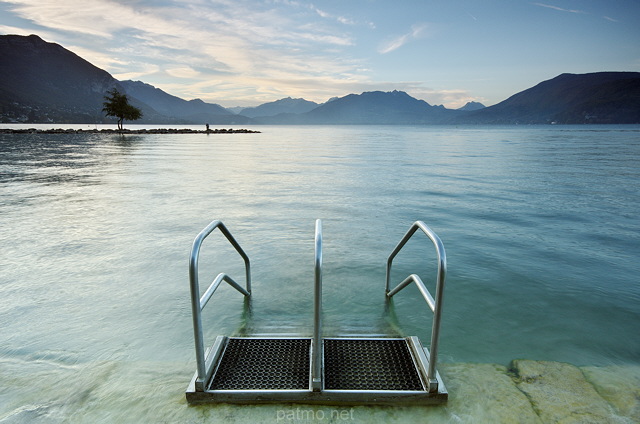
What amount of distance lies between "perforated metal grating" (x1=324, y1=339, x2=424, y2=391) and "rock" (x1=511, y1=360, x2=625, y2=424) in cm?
99

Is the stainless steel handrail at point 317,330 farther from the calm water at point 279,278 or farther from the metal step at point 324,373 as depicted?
the calm water at point 279,278

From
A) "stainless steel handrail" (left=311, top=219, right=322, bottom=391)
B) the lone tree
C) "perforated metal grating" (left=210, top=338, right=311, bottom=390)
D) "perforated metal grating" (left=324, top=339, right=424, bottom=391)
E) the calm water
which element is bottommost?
the calm water

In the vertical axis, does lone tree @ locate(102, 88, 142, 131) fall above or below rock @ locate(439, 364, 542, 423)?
above

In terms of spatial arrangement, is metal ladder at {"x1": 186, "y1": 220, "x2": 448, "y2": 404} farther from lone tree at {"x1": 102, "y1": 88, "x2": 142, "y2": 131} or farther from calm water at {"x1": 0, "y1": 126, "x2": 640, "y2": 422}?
lone tree at {"x1": 102, "y1": 88, "x2": 142, "y2": 131}

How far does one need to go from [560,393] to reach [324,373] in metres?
2.01

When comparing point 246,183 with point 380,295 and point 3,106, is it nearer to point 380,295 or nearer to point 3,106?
point 380,295

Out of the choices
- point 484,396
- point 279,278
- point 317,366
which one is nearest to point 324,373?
point 317,366

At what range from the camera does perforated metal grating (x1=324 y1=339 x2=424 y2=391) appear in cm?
296

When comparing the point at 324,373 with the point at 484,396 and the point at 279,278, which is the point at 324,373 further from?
the point at 279,278

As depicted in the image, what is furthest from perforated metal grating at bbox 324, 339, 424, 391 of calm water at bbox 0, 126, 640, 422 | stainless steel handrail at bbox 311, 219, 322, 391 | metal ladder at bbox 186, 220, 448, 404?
calm water at bbox 0, 126, 640, 422

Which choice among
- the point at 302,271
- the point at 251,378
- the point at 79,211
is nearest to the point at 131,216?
the point at 79,211

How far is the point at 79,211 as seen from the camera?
31.3ft

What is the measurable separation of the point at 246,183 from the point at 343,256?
31.3ft

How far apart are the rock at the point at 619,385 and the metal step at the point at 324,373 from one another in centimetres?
146
